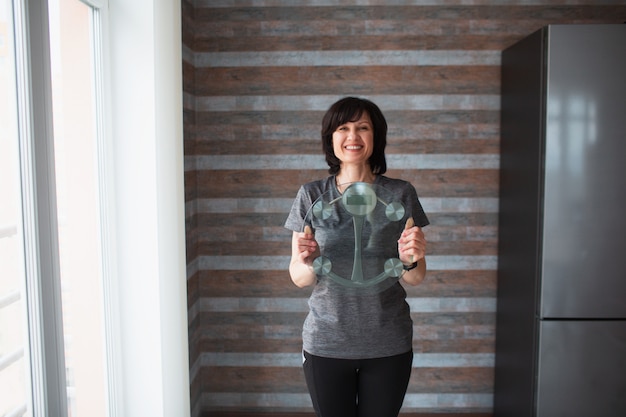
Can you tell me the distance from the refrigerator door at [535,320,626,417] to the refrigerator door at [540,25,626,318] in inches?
2.4

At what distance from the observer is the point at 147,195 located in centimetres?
202

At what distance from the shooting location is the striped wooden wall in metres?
2.69

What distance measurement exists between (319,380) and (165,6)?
4.47ft

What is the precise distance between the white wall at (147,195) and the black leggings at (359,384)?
69 cm

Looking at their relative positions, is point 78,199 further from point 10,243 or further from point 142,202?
point 10,243

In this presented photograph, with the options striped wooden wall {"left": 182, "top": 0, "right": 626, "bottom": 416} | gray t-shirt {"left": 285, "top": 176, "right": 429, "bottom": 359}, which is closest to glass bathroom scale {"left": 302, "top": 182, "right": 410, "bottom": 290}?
gray t-shirt {"left": 285, "top": 176, "right": 429, "bottom": 359}

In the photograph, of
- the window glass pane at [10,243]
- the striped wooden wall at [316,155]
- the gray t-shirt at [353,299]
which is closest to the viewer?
the window glass pane at [10,243]

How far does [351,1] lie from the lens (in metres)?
2.70

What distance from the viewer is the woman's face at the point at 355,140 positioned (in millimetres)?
1639

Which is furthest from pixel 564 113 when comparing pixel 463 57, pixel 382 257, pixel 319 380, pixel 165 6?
pixel 165 6

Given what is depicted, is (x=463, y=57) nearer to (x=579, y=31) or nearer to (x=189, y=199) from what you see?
(x=579, y=31)

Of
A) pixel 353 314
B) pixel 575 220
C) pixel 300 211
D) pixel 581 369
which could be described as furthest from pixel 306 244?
pixel 581 369

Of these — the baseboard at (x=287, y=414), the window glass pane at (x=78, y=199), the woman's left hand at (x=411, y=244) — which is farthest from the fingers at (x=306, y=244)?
the baseboard at (x=287, y=414)

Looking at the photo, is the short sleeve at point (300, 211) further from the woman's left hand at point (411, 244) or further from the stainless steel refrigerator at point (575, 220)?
the stainless steel refrigerator at point (575, 220)
